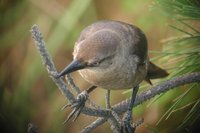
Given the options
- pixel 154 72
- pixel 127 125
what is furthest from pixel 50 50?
pixel 127 125

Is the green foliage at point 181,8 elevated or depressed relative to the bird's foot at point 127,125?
elevated

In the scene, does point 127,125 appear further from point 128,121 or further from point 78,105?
point 78,105

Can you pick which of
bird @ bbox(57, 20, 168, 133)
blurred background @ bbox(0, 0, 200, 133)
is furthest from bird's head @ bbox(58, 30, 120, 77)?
blurred background @ bbox(0, 0, 200, 133)

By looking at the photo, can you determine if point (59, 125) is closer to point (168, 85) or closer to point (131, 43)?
point (131, 43)

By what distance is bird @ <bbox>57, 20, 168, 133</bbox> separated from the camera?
1.00m

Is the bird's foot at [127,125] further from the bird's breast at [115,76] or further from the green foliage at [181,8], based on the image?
the green foliage at [181,8]

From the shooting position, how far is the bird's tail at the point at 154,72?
3.86 ft

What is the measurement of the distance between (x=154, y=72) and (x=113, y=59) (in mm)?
169

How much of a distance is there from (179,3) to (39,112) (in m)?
1.09

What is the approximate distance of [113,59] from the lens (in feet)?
3.51

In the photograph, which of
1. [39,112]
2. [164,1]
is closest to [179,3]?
[164,1]

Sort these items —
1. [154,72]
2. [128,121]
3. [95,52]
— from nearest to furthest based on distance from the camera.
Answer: [95,52]
[128,121]
[154,72]

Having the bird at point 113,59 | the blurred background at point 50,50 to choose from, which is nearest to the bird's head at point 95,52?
the bird at point 113,59

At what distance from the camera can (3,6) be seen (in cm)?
180
